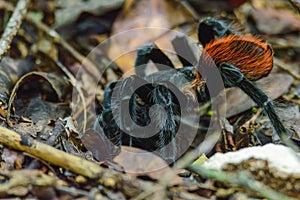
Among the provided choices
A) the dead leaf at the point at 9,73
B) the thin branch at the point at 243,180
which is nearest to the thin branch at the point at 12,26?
the dead leaf at the point at 9,73

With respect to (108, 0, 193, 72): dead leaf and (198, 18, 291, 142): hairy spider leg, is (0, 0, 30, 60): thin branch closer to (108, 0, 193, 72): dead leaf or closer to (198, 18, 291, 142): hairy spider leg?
(108, 0, 193, 72): dead leaf

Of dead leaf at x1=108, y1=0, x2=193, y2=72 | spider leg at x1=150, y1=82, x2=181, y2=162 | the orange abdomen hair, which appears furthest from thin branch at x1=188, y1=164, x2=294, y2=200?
dead leaf at x1=108, y1=0, x2=193, y2=72

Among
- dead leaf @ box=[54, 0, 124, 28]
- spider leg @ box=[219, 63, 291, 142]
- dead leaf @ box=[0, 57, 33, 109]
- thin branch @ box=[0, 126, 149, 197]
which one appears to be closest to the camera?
thin branch @ box=[0, 126, 149, 197]

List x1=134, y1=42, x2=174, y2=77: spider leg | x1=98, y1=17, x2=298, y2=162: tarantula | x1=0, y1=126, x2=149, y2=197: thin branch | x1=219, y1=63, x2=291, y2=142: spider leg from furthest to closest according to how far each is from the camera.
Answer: x1=134, y1=42, x2=174, y2=77: spider leg
x1=98, y1=17, x2=298, y2=162: tarantula
x1=219, y1=63, x2=291, y2=142: spider leg
x1=0, y1=126, x2=149, y2=197: thin branch

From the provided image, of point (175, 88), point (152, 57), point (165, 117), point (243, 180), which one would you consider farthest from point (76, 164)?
point (152, 57)

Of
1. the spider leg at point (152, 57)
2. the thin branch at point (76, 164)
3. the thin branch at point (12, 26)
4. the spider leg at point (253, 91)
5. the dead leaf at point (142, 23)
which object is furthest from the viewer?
the dead leaf at point (142, 23)

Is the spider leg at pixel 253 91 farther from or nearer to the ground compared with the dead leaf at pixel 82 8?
nearer to the ground

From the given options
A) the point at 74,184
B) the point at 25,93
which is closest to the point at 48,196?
the point at 74,184

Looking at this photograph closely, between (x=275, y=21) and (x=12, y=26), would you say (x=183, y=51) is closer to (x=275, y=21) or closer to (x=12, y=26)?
(x=12, y=26)

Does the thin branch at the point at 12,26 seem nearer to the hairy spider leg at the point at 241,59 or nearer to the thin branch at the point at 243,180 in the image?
the hairy spider leg at the point at 241,59
